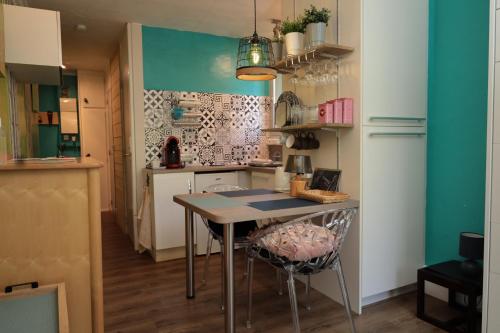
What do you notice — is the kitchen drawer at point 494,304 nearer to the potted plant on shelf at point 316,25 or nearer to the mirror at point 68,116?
the potted plant on shelf at point 316,25

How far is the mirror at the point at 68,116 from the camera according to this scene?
5883 millimetres

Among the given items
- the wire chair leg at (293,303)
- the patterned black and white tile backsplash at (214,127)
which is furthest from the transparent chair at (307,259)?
the patterned black and white tile backsplash at (214,127)

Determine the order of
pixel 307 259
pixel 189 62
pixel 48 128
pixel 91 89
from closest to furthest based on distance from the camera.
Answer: pixel 307 259 → pixel 189 62 → pixel 48 128 → pixel 91 89

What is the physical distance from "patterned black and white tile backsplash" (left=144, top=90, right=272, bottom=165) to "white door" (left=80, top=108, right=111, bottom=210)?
8.86 feet

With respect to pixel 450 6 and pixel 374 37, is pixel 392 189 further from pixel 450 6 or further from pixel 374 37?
pixel 450 6

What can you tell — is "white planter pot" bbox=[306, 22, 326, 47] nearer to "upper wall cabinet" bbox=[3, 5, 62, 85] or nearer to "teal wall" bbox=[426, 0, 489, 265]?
"teal wall" bbox=[426, 0, 489, 265]

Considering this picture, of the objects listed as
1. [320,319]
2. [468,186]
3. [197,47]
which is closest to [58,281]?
[320,319]

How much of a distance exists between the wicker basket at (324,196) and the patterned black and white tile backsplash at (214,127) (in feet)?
6.75

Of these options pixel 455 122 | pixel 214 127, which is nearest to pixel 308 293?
pixel 455 122

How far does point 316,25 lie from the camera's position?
2.30 meters

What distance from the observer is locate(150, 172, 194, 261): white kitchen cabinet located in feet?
11.2

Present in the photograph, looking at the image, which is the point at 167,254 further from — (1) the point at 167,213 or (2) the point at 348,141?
(2) the point at 348,141

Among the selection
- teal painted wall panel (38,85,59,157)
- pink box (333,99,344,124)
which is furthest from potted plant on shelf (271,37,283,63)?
teal painted wall panel (38,85,59,157)

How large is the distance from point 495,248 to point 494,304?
0.28 metres
